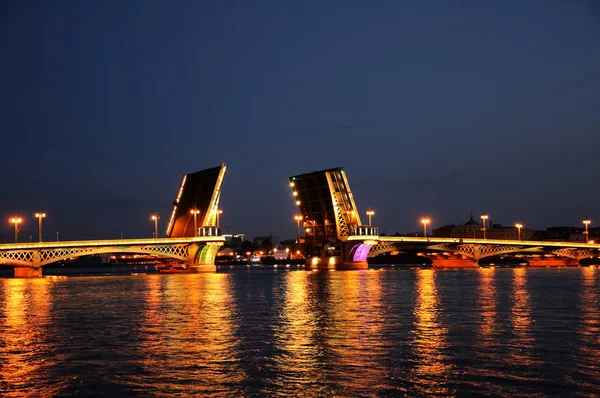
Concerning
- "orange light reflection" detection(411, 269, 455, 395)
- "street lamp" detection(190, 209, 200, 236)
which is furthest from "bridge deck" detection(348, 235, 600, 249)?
"orange light reflection" detection(411, 269, 455, 395)

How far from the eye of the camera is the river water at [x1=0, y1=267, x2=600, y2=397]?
13.8 metres

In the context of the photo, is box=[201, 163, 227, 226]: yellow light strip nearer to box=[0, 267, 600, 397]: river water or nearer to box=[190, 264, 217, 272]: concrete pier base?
box=[190, 264, 217, 272]: concrete pier base

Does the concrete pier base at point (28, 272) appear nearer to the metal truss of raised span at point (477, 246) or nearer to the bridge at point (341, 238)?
the bridge at point (341, 238)

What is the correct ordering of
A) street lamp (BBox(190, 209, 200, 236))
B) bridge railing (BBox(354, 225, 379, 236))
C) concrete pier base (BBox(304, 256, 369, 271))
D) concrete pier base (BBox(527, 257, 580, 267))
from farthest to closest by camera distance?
1. concrete pier base (BBox(527, 257, 580, 267))
2. concrete pier base (BBox(304, 256, 369, 271))
3. bridge railing (BBox(354, 225, 379, 236))
4. street lamp (BBox(190, 209, 200, 236))

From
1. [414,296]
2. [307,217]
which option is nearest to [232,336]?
[414,296]

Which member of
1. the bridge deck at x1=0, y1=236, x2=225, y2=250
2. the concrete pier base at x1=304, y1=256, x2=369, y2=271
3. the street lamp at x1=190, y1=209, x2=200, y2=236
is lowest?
the concrete pier base at x1=304, y1=256, x2=369, y2=271

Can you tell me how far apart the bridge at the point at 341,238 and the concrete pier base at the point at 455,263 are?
3.53 metres

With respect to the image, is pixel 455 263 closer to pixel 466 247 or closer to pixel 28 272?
pixel 466 247

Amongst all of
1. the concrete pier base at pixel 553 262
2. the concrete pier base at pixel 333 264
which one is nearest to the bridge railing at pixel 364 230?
the concrete pier base at pixel 333 264

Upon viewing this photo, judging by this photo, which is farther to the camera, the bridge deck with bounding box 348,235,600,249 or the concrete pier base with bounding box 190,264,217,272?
the bridge deck with bounding box 348,235,600,249

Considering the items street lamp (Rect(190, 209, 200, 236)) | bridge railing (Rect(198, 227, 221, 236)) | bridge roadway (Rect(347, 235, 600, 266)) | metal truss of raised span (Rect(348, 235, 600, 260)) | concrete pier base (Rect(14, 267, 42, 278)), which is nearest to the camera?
concrete pier base (Rect(14, 267, 42, 278))

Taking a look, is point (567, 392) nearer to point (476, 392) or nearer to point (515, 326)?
point (476, 392)

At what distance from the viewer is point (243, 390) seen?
44.2 ft

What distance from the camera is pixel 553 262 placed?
132250 mm
